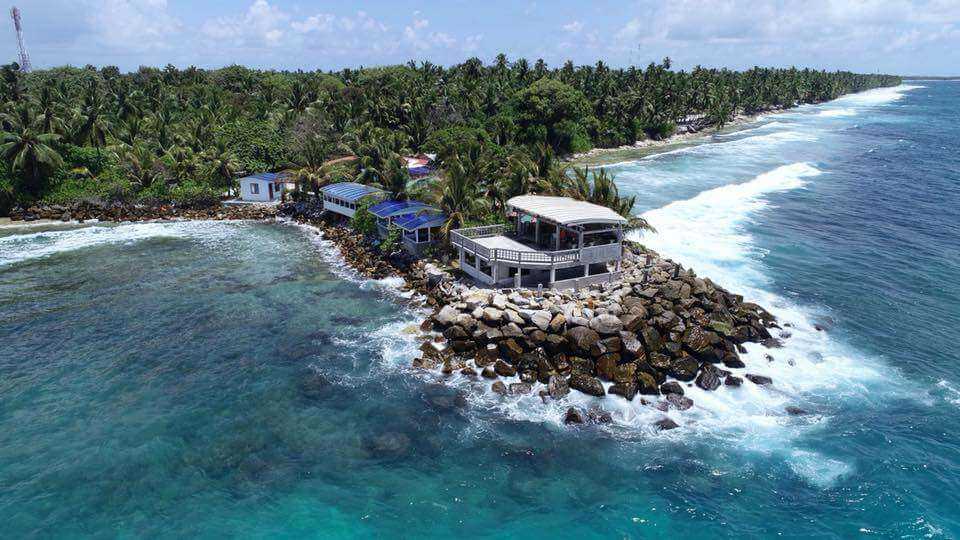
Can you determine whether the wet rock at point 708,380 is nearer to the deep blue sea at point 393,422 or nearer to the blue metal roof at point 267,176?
the deep blue sea at point 393,422

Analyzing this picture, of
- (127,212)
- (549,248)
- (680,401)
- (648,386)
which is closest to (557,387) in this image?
(648,386)

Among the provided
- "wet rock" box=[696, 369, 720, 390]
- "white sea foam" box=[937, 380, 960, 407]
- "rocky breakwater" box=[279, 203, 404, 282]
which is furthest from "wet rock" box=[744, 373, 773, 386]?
"rocky breakwater" box=[279, 203, 404, 282]

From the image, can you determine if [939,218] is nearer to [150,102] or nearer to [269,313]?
[269,313]

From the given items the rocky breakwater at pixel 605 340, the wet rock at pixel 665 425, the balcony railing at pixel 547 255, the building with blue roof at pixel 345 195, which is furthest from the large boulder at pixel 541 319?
the building with blue roof at pixel 345 195

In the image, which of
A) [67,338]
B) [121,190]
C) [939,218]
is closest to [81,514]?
[67,338]

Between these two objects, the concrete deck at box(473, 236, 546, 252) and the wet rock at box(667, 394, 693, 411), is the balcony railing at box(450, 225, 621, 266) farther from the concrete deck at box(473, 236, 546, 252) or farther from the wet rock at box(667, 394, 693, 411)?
the wet rock at box(667, 394, 693, 411)

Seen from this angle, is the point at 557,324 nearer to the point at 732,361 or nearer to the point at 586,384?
the point at 586,384
